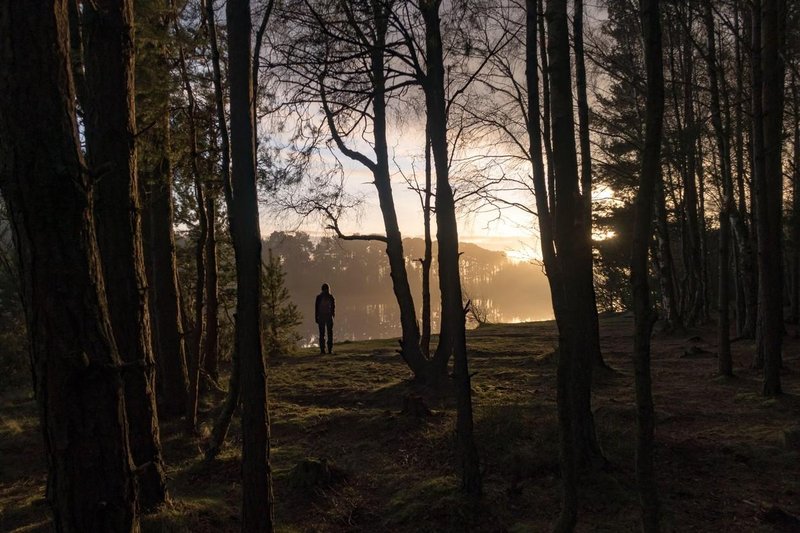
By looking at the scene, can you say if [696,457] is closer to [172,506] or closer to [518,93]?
[172,506]

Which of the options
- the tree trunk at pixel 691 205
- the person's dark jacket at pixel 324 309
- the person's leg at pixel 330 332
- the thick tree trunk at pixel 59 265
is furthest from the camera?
the person's leg at pixel 330 332

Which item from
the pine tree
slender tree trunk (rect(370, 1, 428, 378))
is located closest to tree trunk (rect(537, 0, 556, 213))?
slender tree trunk (rect(370, 1, 428, 378))

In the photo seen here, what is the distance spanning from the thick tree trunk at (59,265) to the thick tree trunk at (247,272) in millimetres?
1106

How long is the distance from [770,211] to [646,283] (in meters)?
6.71

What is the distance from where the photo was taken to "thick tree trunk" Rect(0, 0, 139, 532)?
8.63 feet

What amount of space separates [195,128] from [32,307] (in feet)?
16.3

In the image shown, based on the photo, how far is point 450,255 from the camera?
17.0 feet

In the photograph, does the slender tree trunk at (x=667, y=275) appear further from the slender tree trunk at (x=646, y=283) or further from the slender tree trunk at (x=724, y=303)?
the slender tree trunk at (x=646, y=283)

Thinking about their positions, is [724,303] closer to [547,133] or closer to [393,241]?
[547,133]

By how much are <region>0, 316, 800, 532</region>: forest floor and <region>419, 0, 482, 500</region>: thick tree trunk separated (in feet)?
1.40

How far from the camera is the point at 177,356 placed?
771cm

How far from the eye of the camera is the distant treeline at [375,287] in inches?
3307

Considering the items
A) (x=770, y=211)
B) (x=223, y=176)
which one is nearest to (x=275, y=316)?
(x=223, y=176)

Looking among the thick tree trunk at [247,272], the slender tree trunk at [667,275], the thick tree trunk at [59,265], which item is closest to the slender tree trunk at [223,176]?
→ the thick tree trunk at [247,272]
